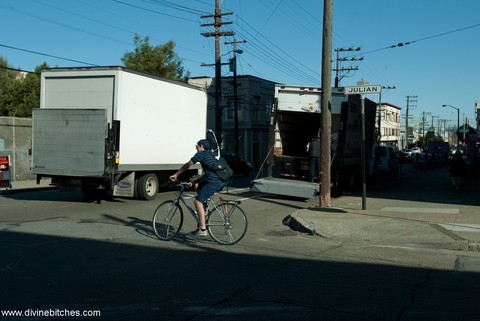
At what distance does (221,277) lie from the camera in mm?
6383

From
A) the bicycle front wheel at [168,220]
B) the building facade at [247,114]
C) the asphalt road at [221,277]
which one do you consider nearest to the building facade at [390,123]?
the building facade at [247,114]

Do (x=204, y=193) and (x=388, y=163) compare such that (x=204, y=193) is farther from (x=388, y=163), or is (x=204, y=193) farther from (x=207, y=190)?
(x=388, y=163)

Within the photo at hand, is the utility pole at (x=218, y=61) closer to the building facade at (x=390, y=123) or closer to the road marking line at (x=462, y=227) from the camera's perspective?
the road marking line at (x=462, y=227)

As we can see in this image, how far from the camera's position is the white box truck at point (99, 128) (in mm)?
13047

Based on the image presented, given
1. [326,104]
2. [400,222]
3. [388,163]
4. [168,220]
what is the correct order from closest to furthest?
[168,220] < [400,222] < [326,104] < [388,163]

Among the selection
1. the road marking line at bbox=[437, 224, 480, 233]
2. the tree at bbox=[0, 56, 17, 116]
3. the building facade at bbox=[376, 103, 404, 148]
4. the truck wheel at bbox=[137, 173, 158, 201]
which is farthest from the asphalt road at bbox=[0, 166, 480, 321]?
the building facade at bbox=[376, 103, 404, 148]

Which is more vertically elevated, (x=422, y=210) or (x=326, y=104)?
(x=326, y=104)

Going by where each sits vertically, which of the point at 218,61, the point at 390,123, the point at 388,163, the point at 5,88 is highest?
the point at 390,123

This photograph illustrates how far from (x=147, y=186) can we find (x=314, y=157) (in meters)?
5.68

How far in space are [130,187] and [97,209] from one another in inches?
55.5

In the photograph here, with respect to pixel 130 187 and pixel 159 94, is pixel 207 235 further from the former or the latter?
pixel 159 94

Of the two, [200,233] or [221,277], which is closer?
[221,277]

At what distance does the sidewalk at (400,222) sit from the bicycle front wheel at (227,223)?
82.8 inches

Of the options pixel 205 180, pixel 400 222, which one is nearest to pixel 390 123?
pixel 400 222
